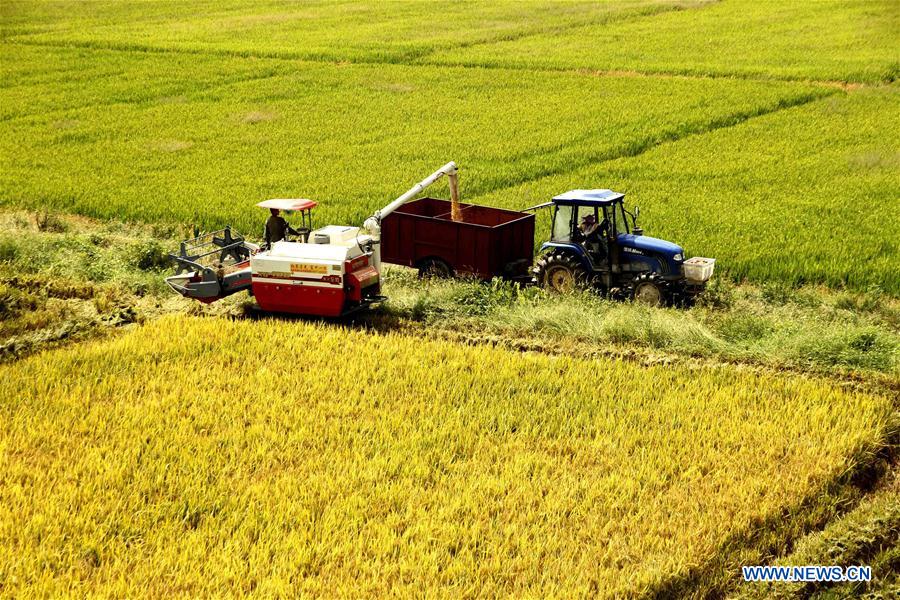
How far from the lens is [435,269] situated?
1739cm

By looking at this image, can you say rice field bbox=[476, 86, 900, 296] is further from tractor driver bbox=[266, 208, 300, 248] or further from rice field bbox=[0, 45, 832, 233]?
tractor driver bbox=[266, 208, 300, 248]

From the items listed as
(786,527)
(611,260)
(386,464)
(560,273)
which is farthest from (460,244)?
(786,527)

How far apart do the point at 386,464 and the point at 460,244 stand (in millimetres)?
6643

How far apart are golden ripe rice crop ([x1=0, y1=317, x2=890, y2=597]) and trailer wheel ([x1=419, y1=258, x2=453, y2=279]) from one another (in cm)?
291

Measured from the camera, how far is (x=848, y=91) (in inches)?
1417

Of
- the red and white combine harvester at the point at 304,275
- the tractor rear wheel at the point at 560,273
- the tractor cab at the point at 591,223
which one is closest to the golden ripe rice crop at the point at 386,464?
the red and white combine harvester at the point at 304,275

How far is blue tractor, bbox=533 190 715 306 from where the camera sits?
15.9m

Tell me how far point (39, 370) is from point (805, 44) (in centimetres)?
4079

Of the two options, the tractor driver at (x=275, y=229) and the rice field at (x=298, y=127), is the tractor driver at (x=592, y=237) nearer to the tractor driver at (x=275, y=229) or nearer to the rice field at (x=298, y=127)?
the tractor driver at (x=275, y=229)

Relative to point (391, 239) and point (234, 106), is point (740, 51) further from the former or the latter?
point (391, 239)

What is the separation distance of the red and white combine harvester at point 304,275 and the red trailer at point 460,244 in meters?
0.81

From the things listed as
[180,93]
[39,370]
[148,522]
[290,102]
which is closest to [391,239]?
[39,370]

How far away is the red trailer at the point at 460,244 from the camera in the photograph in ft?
55.1

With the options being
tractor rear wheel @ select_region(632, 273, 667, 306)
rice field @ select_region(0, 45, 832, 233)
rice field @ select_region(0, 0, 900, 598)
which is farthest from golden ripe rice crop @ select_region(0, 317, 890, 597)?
rice field @ select_region(0, 45, 832, 233)
